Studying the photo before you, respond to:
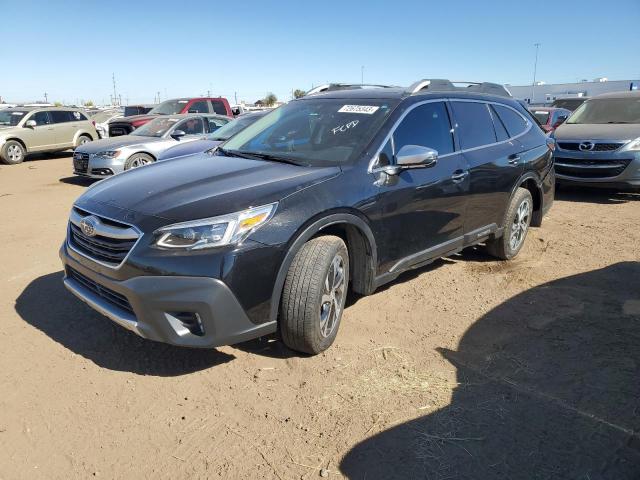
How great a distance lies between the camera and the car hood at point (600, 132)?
849 centimetres

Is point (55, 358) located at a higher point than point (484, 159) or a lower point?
lower

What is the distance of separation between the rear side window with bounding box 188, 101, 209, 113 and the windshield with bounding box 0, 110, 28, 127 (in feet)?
16.7

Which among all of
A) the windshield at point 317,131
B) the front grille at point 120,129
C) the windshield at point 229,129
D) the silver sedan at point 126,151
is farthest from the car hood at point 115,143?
the windshield at point 317,131

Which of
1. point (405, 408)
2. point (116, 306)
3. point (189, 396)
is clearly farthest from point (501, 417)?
point (116, 306)

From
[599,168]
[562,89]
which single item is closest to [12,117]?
[599,168]

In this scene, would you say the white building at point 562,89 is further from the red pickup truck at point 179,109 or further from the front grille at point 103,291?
the front grille at point 103,291

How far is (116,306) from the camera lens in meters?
3.02

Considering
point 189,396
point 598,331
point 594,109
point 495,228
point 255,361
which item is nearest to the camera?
point 189,396

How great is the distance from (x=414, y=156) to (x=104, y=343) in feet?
8.39

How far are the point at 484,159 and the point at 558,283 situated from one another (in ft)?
4.50

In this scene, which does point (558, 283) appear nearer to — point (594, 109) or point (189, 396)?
point (189, 396)

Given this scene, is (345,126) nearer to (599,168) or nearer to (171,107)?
(599,168)

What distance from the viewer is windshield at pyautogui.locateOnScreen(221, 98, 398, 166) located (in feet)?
12.2

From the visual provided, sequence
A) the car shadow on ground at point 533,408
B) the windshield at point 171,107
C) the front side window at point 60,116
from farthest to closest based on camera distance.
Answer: the front side window at point 60,116
the windshield at point 171,107
the car shadow on ground at point 533,408
